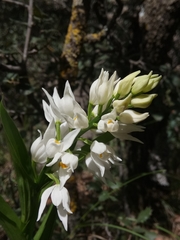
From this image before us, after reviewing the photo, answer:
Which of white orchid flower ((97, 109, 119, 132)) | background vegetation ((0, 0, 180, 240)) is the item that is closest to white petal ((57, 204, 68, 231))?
white orchid flower ((97, 109, 119, 132))

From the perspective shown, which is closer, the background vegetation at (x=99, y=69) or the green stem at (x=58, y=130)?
the green stem at (x=58, y=130)

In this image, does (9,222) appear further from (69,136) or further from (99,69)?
(99,69)

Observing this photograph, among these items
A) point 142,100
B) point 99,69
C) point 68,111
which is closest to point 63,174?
point 68,111

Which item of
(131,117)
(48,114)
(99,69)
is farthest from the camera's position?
(99,69)

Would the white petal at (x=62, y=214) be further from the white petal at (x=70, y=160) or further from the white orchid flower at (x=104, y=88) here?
the white orchid flower at (x=104, y=88)

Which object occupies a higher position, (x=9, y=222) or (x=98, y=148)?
(x=98, y=148)

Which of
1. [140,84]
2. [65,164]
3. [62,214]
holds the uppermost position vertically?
[140,84]

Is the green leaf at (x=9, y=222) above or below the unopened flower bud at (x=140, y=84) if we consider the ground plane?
below

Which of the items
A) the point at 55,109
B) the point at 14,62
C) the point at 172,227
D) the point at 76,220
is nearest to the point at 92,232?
the point at 76,220

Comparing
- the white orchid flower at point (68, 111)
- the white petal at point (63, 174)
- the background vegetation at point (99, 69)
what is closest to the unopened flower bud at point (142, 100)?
the white orchid flower at point (68, 111)
